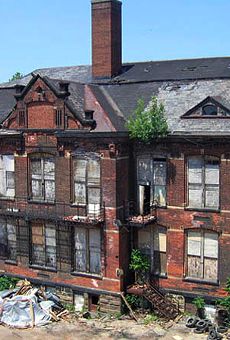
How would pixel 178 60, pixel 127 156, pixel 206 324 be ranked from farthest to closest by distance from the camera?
pixel 178 60 → pixel 127 156 → pixel 206 324

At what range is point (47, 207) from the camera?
26469mm

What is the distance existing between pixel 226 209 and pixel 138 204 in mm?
4419

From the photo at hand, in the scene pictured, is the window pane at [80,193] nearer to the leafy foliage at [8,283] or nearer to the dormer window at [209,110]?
the leafy foliage at [8,283]

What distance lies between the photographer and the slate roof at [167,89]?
2466 centimetres

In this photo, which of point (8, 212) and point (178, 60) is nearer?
point (8, 212)

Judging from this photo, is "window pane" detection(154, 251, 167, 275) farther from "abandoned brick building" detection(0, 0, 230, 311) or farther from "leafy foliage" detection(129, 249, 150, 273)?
"leafy foliage" detection(129, 249, 150, 273)

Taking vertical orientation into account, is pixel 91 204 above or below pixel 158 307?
above

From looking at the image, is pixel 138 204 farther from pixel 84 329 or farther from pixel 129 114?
pixel 84 329

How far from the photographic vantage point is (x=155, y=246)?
2523cm

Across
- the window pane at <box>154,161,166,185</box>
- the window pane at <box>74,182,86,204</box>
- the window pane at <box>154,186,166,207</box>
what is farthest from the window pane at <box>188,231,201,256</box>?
the window pane at <box>74,182,86,204</box>

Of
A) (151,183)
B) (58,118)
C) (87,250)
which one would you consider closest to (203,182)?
(151,183)

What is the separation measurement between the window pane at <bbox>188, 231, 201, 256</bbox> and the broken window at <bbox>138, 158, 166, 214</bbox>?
194 cm

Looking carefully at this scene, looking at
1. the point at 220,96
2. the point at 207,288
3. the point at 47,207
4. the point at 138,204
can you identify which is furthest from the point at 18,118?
the point at 207,288

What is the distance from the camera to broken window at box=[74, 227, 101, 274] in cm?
2536
